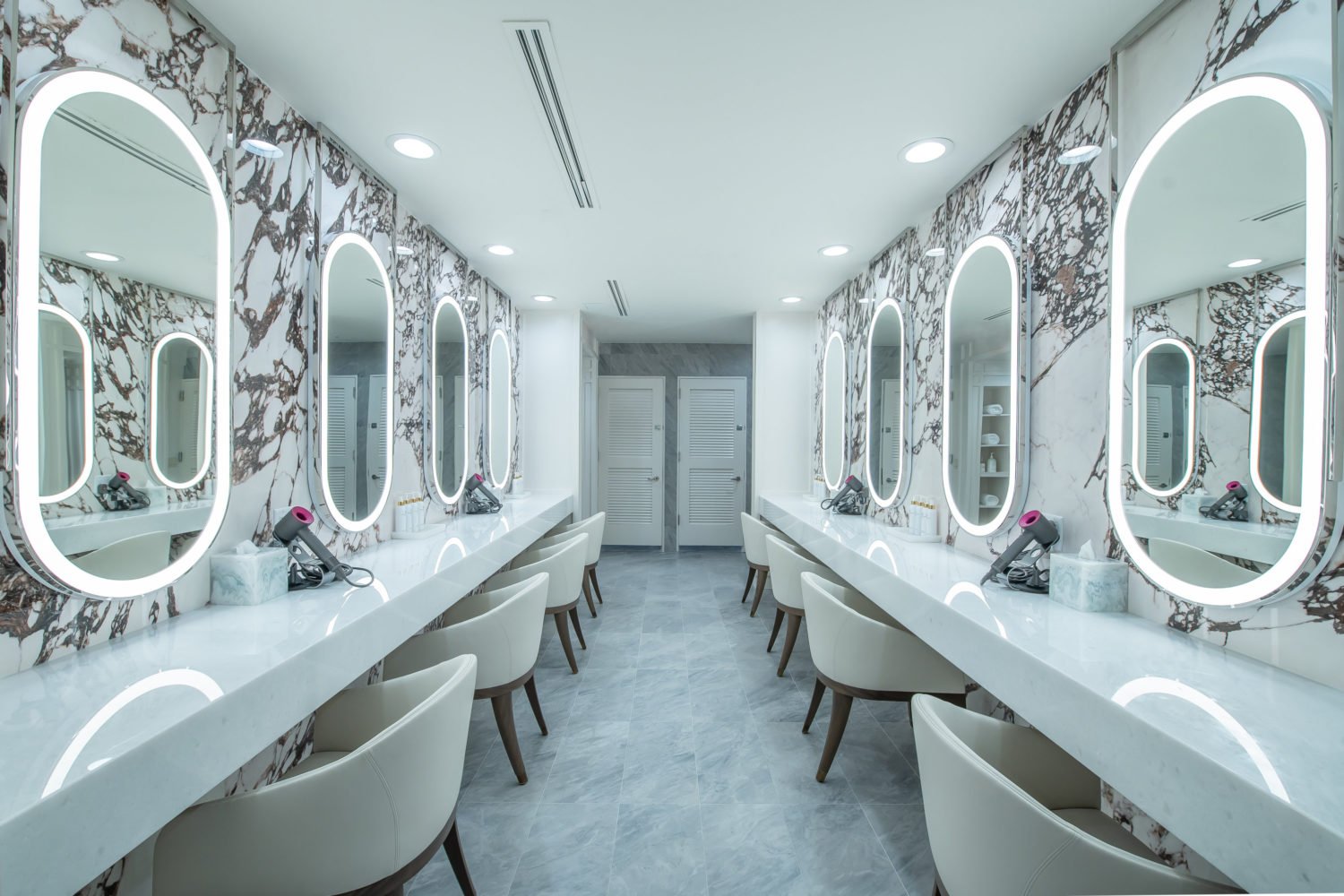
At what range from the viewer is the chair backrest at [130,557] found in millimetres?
1286

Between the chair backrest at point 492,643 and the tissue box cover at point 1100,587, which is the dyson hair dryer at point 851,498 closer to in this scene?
the tissue box cover at point 1100,587

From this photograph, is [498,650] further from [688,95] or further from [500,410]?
[500,410]

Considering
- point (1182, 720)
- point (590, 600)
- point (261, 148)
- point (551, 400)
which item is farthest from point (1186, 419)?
point (551, 400)

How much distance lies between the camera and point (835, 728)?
218cm

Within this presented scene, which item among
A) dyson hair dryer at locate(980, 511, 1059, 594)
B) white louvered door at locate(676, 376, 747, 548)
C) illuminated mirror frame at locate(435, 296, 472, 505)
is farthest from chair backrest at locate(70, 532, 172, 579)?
white louvered door at locate(676, 376, 747, 548)

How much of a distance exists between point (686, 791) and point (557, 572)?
3.91ft

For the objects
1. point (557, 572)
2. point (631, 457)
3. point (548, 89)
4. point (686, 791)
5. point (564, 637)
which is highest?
point (548, 89)

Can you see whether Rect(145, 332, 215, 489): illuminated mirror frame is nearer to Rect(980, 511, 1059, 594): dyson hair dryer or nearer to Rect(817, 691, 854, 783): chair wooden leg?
Rect(817, 691, 854, 783): chair wooden leg

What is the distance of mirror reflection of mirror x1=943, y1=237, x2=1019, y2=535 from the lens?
83.0 inches

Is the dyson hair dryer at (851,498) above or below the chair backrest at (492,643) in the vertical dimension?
above

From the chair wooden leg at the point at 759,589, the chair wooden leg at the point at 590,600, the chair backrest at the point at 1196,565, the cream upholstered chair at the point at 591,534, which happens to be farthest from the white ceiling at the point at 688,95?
the chair wooden leg at the point at 590,600

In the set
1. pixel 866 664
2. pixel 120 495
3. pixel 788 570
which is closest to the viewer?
pixel 120 495

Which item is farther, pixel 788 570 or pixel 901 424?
pixel 901 424

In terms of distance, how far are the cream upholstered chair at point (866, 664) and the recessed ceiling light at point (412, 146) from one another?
2.16 m
